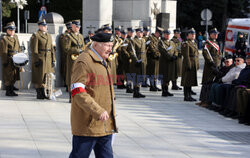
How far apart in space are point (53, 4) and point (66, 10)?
150 cm

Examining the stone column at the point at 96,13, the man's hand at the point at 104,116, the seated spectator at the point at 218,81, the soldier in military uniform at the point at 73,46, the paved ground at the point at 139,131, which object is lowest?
the paved ground at the point at 139,131

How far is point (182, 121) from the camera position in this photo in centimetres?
1083

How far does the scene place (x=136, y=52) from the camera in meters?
14.8

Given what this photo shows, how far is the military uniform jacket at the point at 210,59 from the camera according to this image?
13328 mm

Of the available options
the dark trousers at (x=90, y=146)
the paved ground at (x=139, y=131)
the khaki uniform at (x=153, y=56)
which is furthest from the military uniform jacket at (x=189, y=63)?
the dark trousers at (x=90, y=146)

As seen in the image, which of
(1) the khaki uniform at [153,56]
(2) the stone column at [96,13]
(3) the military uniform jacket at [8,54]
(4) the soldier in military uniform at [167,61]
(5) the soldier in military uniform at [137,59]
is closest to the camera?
(3) the military uniform jacket at [8,54]

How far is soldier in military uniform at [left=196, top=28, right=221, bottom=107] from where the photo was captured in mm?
13141

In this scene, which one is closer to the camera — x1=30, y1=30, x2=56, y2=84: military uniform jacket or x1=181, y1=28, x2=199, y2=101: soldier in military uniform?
x1=30, y1=30, x2=56, y2=84: military uniform jacket

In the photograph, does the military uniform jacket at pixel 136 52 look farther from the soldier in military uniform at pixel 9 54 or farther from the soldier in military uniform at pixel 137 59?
the soldier in military uniform at pixel 9 54

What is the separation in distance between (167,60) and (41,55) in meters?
3.81

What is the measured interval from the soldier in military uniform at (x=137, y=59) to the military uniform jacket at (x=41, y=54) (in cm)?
234

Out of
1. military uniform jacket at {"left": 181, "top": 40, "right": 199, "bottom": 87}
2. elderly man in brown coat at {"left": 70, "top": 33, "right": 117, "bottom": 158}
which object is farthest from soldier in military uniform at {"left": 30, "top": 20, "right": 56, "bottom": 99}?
elderly man in brown coat at {"left": 70, "top": 33, "right": 117, "bottom": 158}

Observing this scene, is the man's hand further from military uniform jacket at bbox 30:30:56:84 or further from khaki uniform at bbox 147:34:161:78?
khaki uniform at bbox 147:34:161:78

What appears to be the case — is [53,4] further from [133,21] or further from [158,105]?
[158,105]
